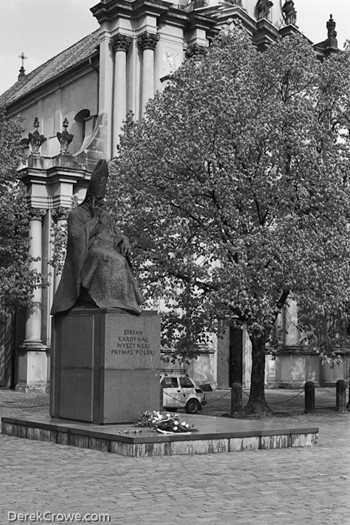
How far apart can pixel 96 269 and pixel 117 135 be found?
2650cm

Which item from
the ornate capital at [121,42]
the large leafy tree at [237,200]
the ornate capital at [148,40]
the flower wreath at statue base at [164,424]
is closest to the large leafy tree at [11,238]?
the large leafy tree at [237,200]

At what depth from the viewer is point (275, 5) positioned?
168 ft

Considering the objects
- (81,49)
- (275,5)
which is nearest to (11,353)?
(81,49)

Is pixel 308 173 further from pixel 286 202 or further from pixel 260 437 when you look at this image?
pixel 260 437

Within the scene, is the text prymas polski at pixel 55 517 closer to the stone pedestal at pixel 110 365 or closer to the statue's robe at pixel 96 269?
the stone pedestal at pixel 110 365

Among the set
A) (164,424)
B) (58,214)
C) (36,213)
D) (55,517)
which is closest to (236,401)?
(164,424)

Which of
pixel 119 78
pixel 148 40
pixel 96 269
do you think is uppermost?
pixel 148 40

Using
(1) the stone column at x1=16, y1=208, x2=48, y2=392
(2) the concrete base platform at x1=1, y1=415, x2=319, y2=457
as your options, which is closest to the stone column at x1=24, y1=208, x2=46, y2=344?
(1) the stone column at x1=16, y1=208, x2=48, y2=392

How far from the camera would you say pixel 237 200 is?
2530cm

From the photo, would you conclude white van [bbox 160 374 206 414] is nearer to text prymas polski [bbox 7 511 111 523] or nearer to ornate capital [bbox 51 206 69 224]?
ornate capital [bbox 51 206 69 224]

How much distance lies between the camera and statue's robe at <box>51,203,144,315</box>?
53.7 ft

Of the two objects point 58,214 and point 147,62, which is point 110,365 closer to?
point 58,214

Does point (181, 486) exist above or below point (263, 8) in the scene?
below

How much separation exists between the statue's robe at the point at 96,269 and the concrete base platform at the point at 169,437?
92.5 inches
